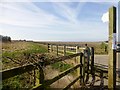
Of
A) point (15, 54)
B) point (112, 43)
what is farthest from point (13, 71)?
point (15, 54)

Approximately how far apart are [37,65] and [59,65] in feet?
21.5

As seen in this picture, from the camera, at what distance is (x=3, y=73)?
117 inches

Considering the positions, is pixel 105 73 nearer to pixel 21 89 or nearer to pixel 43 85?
pixel 21 89

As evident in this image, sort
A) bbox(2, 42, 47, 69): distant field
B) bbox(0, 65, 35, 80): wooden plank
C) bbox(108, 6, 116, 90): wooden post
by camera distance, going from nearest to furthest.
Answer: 1. bbox(0, 65, 35, 80): wooden plank
2. bbox(2, 42, 47, 69): distant field
3. bbox(108, 6, 116, 90): wooden post

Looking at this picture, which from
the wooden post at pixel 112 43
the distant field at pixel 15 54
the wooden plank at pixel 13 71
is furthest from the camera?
the wooden post at pixel 112 43

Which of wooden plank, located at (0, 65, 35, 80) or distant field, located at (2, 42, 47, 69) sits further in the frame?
distant field, located at (2, 42, 47, 69)

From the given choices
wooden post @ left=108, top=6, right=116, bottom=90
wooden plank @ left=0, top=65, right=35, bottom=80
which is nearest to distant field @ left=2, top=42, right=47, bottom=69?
wooden plank @ left=0, top=65, right=35, bottom=80

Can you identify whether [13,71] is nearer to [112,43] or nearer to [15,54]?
[112,43]

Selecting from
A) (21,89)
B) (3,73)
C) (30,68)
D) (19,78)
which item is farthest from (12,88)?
(3,73)

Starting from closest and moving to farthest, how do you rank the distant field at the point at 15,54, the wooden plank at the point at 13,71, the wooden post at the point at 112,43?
the wooden plank at the point at 13,71 → the distant field at the point at 15,54 → the wooden post at the point at 112,43

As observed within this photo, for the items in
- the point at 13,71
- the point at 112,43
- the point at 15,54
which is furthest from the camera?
the point at 15,54

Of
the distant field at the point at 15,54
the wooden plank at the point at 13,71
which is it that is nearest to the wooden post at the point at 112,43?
the distant field at the point at 15,54

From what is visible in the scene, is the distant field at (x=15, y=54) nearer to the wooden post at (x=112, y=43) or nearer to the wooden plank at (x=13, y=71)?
the wooden plank at (x=13, y=71)

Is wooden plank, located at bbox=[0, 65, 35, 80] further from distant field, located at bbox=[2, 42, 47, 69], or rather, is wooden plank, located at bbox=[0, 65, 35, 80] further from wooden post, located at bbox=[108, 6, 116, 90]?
wooden post, located at bbox=[108, 6, 116, 90]
